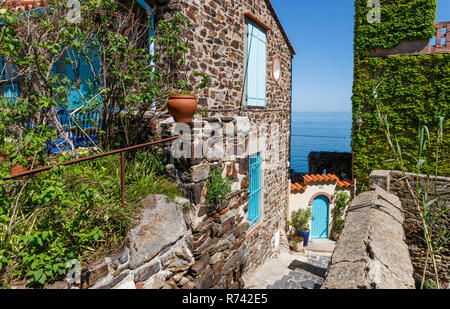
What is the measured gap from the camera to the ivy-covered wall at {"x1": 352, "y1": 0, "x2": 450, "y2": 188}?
354 inches

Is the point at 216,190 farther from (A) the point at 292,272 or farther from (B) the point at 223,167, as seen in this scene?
(A) the point at 292,272

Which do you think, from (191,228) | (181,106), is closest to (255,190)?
(191,228)

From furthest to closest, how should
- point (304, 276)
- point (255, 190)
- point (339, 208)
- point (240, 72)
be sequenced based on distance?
point (339, 208), point (255, 190), point (304, 276), point (240, 72)

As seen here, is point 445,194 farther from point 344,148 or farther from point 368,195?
point 344,148

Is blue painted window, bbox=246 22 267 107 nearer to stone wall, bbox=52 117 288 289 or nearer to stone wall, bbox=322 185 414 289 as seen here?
stone wall, bbox=52 117 288 289

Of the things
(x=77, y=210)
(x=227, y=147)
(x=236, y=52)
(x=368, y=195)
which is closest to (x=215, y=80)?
(x=236, y=52)

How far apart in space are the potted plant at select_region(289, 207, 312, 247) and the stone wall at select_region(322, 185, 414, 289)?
780 cm

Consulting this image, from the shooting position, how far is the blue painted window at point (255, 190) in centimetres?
682

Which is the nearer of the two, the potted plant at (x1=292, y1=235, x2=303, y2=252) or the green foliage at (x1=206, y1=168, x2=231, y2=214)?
the green foliage at (x1=206, y1=168, x2=231, y2=214)

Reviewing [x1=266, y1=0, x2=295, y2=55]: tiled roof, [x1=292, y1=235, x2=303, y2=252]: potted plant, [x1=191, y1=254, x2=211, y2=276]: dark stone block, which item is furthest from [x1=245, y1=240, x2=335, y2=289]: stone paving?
[x1=266, y1=0, x2=295, y2=55]: tiled roof

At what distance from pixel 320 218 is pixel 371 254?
10.2 m

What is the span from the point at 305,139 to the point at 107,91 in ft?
128

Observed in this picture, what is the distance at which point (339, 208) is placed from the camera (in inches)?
452

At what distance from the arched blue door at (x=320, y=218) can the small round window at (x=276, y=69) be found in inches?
227
